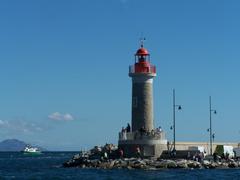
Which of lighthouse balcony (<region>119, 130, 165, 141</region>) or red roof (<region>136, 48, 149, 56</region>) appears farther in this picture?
red roof (<region>136, 48, 149, 56</region>)

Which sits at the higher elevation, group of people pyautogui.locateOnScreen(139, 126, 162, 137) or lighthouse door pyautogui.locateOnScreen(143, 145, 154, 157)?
group of people pyautogui.locateOnScreen(139, 126, 162, 137)

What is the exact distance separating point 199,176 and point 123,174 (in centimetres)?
511

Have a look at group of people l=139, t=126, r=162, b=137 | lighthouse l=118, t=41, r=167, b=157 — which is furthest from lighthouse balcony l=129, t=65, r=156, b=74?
group of people l=139, t=126, r=162, b=137

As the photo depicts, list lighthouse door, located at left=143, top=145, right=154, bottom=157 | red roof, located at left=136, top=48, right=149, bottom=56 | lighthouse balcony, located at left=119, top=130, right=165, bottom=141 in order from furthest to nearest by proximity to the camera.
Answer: red roof, located at left=136, top=48, right=149, bottom=56
lighthouse door, located at left=143, top=145, right=154, bottom=157
lighthouse balcony, located at left=119, top=130, right=165, bottom=141

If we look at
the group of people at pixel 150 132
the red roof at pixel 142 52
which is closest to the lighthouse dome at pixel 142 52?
the red roof at pixel 142 52

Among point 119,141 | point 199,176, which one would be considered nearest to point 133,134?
point 119,141

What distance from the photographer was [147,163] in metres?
51.2

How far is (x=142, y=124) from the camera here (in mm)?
54125

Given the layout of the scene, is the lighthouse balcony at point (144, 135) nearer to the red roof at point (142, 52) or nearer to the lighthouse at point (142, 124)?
the lighthouse at point (142, 124)

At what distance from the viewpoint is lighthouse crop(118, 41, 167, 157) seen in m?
53.7

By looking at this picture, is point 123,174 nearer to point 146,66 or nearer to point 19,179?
point 19,179

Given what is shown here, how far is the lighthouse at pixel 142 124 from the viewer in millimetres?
53688

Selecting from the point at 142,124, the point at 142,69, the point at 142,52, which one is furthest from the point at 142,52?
the point at 142,124

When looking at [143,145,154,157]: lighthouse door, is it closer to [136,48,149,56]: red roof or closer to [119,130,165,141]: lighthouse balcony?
[119,130,165,141]: lighthouse balcony
